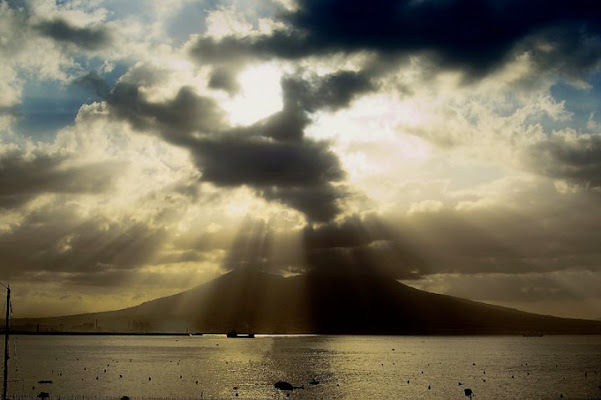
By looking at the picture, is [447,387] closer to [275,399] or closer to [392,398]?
[392,398]

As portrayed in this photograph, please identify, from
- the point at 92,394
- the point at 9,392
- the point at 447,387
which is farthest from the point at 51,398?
the point at 447,387

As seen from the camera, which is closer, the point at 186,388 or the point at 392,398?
the point at 392,398

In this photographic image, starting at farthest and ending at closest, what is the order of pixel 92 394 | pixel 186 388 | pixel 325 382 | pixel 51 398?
pixel 325 382
pixel 186 388
pixel 92 394
pixel 51 398

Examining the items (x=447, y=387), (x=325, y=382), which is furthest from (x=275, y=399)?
(x=447, y=387)

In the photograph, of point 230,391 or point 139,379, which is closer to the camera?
point 230,391

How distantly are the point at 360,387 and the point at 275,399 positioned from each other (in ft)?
127

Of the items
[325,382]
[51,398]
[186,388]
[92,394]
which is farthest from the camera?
[325,382]

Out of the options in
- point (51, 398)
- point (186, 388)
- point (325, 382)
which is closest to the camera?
point (51, 398)

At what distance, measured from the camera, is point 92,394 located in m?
159

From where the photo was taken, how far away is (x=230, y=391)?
163 m

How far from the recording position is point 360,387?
7032 inches

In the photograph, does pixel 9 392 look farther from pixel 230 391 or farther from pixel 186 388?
pixel 230 391

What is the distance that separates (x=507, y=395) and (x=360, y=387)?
131 ft

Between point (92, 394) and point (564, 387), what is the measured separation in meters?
132
